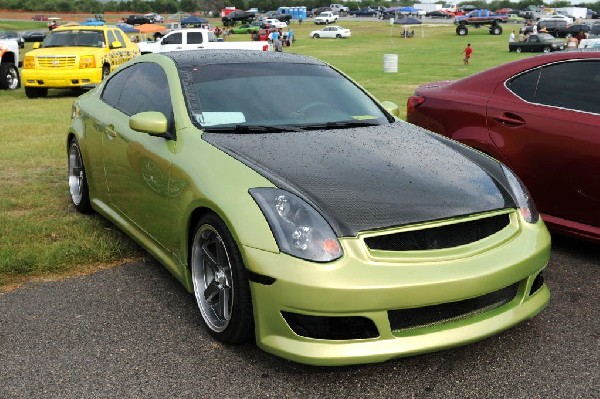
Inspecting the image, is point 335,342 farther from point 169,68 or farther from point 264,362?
point 169,68

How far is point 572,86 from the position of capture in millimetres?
4945

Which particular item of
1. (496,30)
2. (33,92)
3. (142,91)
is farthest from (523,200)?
(496,30)

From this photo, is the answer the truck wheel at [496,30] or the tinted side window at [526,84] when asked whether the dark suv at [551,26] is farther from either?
the tinted side window at [526,84]

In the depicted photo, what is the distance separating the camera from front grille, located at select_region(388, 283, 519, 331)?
308 cm

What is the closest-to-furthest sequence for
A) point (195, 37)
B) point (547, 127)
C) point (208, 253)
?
point (208, 253), point (547, 127), point (195, 37)

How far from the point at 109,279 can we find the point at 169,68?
57.7 inches

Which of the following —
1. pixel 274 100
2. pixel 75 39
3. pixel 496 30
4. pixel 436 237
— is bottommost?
pixel 436 237

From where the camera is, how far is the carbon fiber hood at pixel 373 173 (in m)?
3.24

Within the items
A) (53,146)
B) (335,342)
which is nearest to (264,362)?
(335,342)

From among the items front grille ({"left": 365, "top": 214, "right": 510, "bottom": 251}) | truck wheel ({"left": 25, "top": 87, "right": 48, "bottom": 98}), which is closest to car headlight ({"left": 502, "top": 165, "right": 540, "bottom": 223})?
front grille ({"left": 365, "top": 214, "right": 510, "bottom": 251})

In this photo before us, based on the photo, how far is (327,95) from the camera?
4.67 metres

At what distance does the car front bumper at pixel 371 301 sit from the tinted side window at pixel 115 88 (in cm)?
259

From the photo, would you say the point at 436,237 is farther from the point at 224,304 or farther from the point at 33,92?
the point at 33,92

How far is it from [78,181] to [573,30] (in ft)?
174
